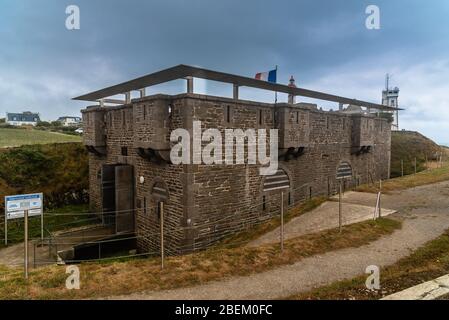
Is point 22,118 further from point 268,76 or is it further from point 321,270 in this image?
point 321,270

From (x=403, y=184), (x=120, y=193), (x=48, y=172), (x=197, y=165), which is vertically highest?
(x=197, y=165)

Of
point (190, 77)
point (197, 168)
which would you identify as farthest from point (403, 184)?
point (190, 77)

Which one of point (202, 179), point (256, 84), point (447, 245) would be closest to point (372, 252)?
point (447, 245)

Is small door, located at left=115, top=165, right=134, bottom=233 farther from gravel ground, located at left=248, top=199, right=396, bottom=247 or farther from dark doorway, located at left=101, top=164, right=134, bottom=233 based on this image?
gravel ground, located at left=248, top=199, right=396, bottom=247

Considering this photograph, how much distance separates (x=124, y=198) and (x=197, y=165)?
4573 millimetres

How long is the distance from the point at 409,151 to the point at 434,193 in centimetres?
1811

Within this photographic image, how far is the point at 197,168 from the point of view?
1011cm

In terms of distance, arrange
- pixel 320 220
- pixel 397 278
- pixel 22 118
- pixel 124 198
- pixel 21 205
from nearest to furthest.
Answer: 1. pixel 397 278
2. pixel 320 220
3. pixel 21 205
4. pixel 124 198
5. pixel 22 118

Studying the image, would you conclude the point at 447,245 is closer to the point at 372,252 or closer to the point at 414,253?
the point at 414,253

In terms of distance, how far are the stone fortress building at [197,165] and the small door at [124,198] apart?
42mm

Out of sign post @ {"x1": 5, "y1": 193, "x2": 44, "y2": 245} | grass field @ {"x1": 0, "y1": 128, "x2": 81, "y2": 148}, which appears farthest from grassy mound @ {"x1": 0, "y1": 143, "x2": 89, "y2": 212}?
→ sign post @ {"x1": 5, "y1": 193, "x2": 44, "y2": 245}

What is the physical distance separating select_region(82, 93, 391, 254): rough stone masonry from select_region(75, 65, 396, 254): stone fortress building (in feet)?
0.12

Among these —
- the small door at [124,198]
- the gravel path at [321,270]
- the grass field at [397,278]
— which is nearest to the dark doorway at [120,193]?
the small door at [124,198]

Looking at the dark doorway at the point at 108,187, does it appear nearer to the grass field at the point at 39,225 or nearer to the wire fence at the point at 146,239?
the wire fence at the point at 146,239
